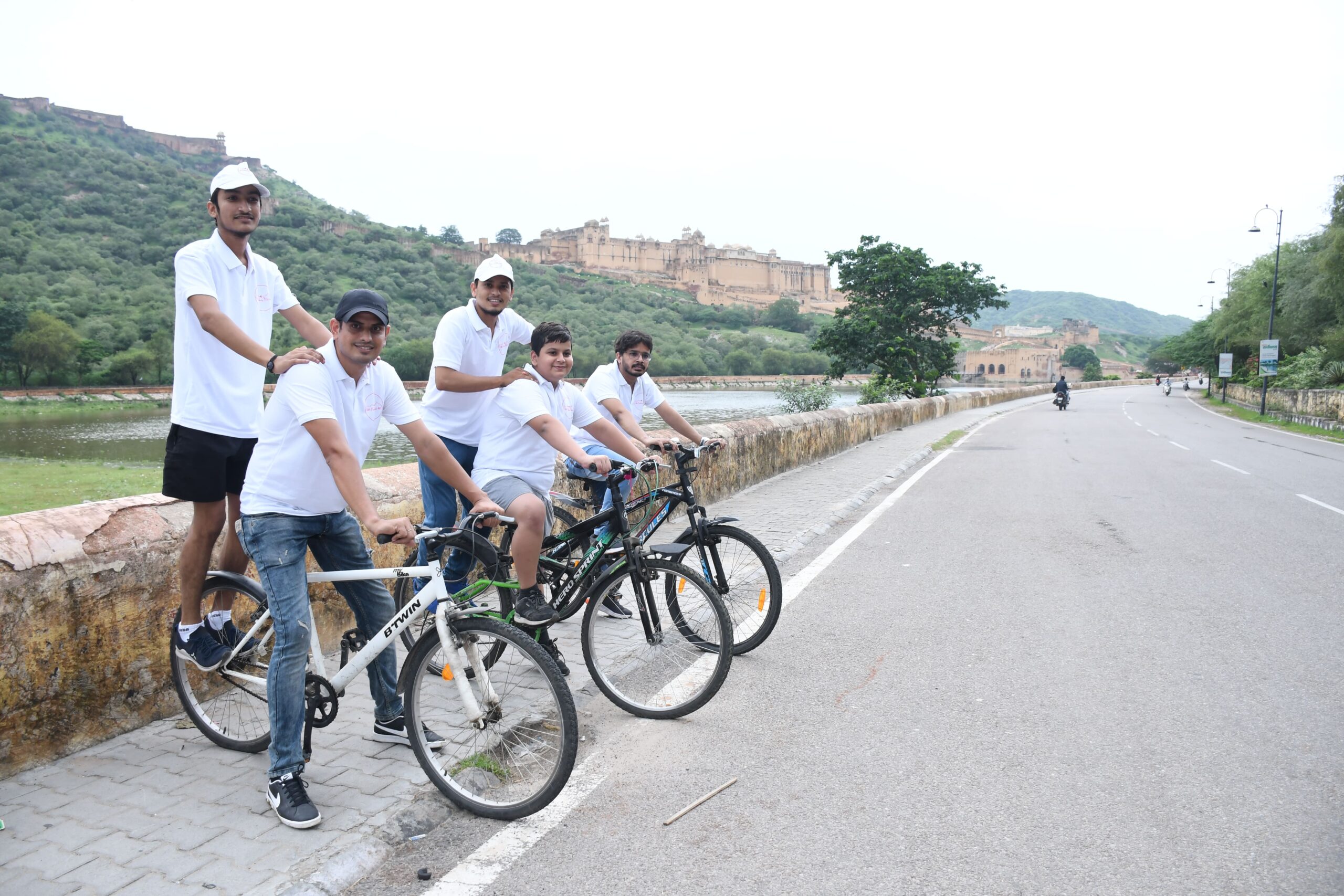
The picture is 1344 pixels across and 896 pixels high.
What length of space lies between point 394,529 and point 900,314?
3484 cm

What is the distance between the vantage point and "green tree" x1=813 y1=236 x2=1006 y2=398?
35.2 metres

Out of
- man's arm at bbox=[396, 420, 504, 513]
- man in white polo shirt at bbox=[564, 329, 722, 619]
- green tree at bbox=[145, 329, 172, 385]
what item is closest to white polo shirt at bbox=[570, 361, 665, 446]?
man in white polo shirt at bbox=[564, 329, 722, 619]

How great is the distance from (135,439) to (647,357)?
23.9 m

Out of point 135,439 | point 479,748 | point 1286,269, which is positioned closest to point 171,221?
point 135,439

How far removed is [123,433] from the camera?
88.3ft

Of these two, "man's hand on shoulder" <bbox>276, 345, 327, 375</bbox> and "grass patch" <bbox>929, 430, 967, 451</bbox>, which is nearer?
"man's hand on shoulder" <bbox>276, 345, 327, 375</bbox>

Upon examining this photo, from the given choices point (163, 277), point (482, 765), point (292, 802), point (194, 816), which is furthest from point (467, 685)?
point (163, 277)

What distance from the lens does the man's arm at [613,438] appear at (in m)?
4.81

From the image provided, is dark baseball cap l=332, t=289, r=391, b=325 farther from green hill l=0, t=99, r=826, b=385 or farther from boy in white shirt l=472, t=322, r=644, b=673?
green hill l=0, t=99, r=826, b=385

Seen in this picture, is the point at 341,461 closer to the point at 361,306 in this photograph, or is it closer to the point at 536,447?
the point at 361,306

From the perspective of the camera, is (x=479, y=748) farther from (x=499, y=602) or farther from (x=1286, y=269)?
(x=1286, y=269)

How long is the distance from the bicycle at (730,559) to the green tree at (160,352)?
171 feet

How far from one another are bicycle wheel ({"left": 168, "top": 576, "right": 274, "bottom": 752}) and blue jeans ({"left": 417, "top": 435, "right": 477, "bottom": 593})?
0.89m

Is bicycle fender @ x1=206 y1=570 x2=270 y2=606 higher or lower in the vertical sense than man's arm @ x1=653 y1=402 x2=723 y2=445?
lower
